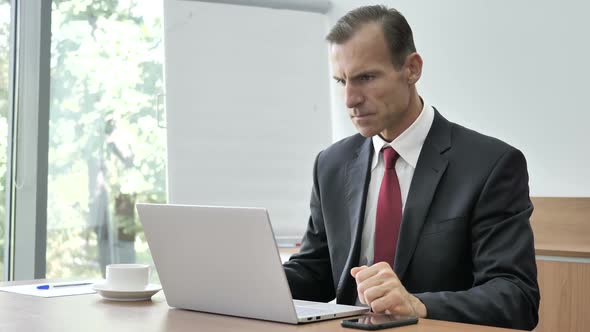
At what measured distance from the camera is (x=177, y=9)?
161 inches

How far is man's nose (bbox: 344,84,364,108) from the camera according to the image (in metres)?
2.17

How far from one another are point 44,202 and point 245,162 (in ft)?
3.43

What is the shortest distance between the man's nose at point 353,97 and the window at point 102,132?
2.34 m

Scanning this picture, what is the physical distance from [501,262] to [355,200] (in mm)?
514

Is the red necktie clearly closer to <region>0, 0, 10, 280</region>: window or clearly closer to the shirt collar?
the shirt collar

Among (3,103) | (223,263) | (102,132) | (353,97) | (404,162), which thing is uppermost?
(3,103)

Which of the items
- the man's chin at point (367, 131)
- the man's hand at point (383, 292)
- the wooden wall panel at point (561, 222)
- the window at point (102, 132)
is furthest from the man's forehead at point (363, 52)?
the window at point (102, 132)

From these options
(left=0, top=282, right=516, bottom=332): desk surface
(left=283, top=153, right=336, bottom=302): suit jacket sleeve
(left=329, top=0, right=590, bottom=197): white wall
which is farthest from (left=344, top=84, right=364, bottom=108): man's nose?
(left=329, top=0, right=590, bottom=197): white wall

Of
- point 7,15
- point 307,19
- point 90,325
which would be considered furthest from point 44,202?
point 90,325

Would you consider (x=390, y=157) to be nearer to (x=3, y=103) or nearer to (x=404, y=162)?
(x=404, y=162)

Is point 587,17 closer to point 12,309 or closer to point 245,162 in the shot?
point 245,162

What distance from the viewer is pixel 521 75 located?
11.9 feet

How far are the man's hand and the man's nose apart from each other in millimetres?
644

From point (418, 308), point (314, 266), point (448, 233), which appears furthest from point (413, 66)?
point (418, 308)
